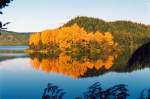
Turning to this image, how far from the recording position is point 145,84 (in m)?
21.7

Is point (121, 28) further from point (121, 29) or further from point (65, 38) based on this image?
point (65, 38)

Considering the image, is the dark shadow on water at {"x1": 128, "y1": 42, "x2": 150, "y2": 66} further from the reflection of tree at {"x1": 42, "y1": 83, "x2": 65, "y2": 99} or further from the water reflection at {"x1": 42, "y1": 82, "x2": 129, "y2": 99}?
the reflection of tree at {"x1": 42, "y1": 83, "x2": 65, "y2": 99}

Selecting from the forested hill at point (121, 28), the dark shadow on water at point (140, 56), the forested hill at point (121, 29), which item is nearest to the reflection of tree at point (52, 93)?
the dark shadow on water at point (140, 56)

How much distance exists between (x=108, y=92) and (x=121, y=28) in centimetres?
8836

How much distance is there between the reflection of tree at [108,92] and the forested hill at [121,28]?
68601 millimetres

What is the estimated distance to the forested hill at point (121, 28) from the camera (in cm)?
7694

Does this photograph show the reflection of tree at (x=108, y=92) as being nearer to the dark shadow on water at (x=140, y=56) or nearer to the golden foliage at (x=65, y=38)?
the dark shadow on water at (x=140, y=56)

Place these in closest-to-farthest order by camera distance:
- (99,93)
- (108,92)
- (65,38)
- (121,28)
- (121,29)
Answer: (108,92)
(99,93)
(65,38)
(121,29)
(121,28)

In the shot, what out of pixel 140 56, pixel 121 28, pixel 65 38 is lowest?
pixel 65 38

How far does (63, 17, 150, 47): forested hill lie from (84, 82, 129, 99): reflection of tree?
68601mm

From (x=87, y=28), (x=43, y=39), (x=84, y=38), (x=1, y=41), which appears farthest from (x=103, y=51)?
(x=1, y=41)

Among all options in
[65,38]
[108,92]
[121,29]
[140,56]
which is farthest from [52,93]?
[121,29]

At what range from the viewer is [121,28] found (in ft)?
299

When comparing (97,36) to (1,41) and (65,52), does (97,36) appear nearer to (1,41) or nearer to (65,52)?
(65,52)
